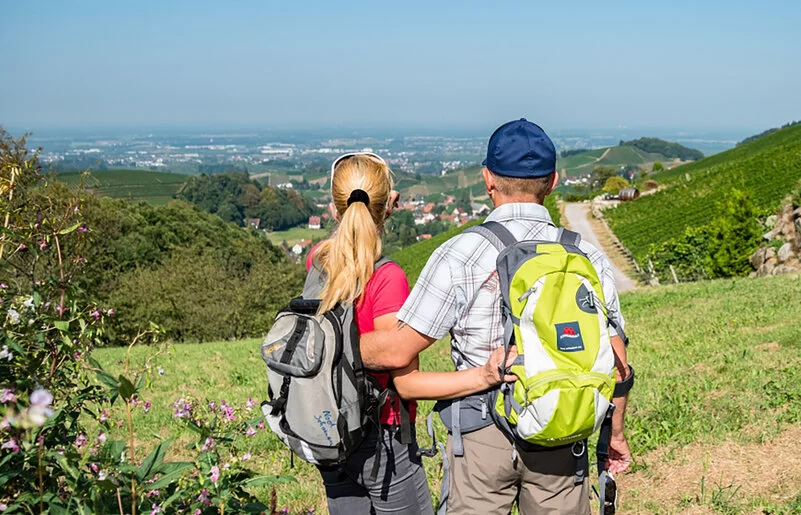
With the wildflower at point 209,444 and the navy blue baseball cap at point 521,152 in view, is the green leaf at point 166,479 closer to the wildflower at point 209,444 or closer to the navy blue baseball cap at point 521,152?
the wildflower at point 209,444

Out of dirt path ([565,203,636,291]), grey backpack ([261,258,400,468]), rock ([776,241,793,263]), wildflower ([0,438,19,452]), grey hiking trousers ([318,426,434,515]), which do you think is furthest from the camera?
dirt path ([565,203,636,291])

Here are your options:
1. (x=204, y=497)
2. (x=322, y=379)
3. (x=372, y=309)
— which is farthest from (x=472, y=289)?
(x=204, y=497)

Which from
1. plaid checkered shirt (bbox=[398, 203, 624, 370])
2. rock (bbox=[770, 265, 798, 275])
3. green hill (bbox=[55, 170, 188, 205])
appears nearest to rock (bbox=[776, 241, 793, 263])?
rock (bbox=[770, 265, 798, 275])

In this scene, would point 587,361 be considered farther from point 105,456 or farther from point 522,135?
point 105,456

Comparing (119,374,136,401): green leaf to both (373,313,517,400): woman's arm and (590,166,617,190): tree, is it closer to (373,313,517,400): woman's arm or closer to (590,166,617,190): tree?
(373,313,517,400): woman's arm

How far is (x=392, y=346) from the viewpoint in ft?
8.36

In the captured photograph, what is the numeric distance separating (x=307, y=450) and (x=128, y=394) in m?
1.12

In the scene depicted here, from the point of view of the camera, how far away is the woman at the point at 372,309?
2.59 metres

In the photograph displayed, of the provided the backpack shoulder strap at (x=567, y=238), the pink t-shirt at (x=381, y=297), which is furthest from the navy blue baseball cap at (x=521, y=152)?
the pink t-shirt at (x=381, y=297)

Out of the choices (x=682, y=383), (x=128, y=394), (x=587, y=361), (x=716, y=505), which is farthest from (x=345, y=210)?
(x=682, y=383)

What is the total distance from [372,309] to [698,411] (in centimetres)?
460

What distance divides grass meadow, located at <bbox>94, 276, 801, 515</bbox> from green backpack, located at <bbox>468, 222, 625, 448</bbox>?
1.10m

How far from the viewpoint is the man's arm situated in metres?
2.54

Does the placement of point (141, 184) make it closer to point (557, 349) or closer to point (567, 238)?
point (567, 238)
